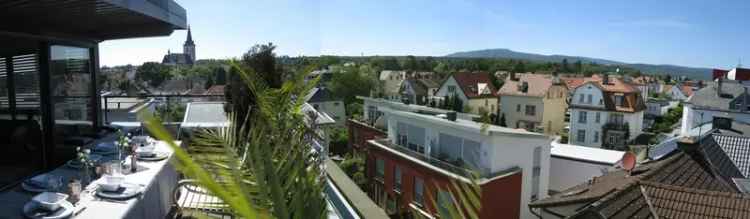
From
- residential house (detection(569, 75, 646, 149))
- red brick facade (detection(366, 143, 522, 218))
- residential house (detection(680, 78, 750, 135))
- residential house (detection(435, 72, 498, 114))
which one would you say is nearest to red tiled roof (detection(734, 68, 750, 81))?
residential house (detection(680, 78, 750, 135))

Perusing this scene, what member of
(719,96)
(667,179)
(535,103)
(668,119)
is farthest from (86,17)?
(668,119)

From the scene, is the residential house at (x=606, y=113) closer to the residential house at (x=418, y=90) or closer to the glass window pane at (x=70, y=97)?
the residential house at (x=418, y=90)

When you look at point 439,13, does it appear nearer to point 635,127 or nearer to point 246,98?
point 246,98

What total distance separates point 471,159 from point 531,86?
69.4 ft

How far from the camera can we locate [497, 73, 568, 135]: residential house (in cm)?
3167

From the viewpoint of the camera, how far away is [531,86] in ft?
107

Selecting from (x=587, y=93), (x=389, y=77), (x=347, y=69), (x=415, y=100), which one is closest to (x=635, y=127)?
(x=587, y=93)

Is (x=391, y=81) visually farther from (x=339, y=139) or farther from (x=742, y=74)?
(x=742, y=74)

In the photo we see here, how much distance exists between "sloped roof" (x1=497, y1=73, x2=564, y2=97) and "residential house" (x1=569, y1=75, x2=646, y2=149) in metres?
2.18

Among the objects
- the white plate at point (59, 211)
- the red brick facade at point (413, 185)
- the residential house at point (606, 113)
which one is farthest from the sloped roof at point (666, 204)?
the residential house at point (606, 113)

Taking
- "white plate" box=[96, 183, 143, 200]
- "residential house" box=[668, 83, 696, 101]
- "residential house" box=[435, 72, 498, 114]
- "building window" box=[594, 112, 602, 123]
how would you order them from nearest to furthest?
"white plate" box=[96, 183, 143, 200], "building window" box=[594, 112, 602, 123], "residential house" box=[435, 72, 498, 114], "residential house" box=[668, 83, 696, 101]

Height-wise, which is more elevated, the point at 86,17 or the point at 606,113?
the point at 86,17

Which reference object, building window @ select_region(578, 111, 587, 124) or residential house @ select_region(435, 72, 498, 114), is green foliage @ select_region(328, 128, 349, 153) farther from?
building window @ select_region(578, 111, 587, 124)

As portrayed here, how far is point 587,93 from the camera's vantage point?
2962 centimetres
